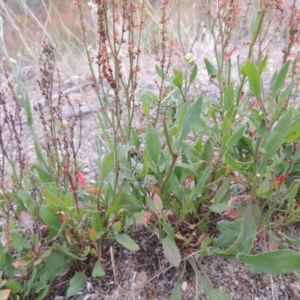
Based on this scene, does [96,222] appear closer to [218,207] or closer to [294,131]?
[218,207]

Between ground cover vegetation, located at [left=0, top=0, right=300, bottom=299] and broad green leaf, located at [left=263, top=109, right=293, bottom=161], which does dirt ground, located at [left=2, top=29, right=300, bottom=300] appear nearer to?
ground cover vegetation, located at [left=0, top=0, right=300, bottom=299]

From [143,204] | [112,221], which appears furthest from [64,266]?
[143,204]

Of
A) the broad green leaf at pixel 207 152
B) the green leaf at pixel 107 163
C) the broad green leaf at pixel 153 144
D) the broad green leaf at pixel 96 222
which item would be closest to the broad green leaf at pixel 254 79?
the broad green leaf at pixel 207 152

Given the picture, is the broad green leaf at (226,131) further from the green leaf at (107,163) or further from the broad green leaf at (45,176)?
the broad green leaf at (45,176)

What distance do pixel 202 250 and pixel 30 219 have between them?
495 millimetres

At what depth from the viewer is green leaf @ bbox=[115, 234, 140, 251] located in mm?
1217

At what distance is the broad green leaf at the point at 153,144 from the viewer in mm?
1316

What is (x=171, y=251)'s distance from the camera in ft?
3.97

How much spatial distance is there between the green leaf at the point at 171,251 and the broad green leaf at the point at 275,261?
0.60 ft

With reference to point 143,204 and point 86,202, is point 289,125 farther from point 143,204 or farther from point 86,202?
point 86,202

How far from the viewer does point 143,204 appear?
1386 mm

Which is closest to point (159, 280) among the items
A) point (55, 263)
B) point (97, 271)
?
point (97, 271)

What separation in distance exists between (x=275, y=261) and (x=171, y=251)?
0.93ft

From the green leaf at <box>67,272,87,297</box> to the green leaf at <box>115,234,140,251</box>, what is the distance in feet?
0.50
